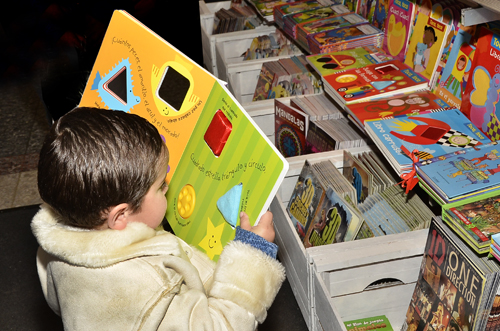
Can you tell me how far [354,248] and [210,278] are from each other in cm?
51

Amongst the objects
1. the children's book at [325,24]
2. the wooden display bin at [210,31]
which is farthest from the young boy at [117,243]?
the wooden display bin at [210,31]

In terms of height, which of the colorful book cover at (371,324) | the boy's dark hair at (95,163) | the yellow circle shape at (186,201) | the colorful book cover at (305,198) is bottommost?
the colorful book cover at (371,324)

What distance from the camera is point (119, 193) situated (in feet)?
3.30

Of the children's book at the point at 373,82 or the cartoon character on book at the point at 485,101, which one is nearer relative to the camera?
the cartoon character on book at the point at 485,101

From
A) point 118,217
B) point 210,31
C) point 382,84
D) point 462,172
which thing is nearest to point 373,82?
point 382,84

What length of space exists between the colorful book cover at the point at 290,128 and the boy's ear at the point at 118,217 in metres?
1.29

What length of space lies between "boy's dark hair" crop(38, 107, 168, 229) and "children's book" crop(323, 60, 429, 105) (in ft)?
3.29

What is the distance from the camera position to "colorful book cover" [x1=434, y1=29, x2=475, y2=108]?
64.7 inches

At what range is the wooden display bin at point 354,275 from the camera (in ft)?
4.82

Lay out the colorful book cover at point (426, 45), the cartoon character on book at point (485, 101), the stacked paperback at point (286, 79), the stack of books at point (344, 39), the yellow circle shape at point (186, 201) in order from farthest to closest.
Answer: the stacked paperback at point (286, 79), the stack of books at point (344, 39), the colorful book cover at point (426, 45), the cartoon character on book at point (485, 101), the yellow circle shape at point (186, 201)

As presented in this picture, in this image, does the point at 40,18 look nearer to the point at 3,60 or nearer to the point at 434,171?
the point at 3,60

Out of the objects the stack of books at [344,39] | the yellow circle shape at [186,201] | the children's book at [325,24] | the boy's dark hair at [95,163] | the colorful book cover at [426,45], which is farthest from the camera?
the children's book at [325,24]

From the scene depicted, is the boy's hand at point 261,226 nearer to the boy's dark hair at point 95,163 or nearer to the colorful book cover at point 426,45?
the boy's dark hair at point 95,163

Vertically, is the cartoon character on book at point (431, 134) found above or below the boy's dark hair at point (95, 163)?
below
